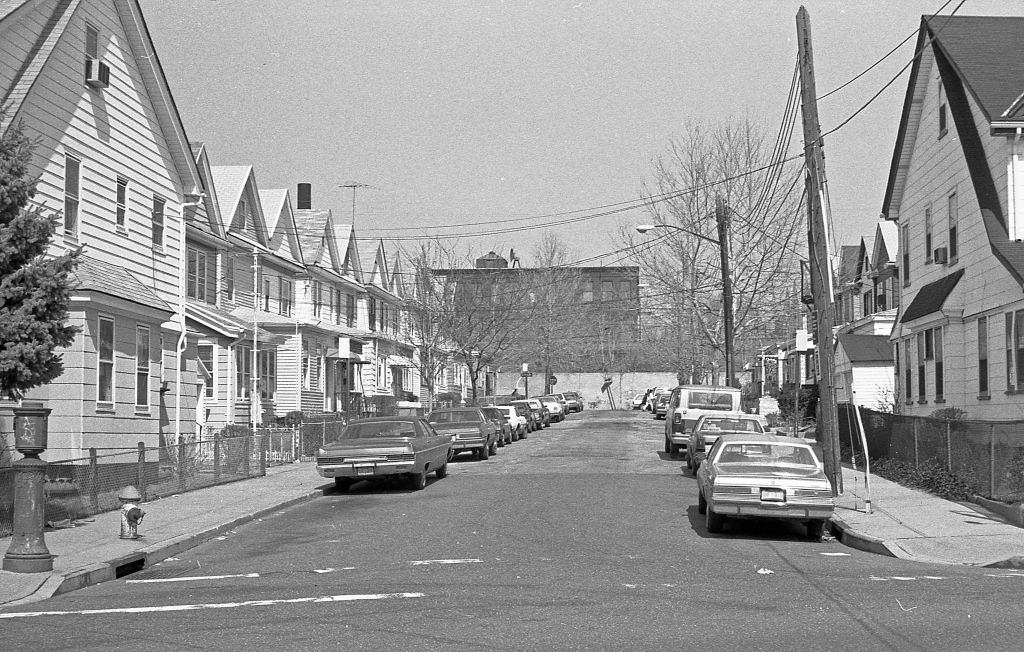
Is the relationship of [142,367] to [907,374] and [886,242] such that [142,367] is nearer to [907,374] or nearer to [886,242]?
[907,374]

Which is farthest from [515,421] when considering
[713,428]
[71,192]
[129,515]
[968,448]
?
[129,515]

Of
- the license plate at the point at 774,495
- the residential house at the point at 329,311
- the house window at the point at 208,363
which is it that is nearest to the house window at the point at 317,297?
the residential house at the point at 329,311

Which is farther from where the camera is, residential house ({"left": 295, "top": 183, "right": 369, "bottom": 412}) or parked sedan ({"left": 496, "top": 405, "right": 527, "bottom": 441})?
residential house ({"left": 295, "top": 183, "right": 369, "bottom": 412})

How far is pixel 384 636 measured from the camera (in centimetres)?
863

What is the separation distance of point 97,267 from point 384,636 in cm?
1492

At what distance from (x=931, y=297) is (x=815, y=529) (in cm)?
1336

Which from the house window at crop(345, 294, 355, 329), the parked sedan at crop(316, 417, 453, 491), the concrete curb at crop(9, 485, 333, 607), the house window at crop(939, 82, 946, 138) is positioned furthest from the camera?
the house window at crop(345, 294, 355, 329)

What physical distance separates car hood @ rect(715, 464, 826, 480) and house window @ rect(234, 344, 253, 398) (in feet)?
78.6

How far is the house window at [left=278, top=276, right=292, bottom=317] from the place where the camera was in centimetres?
4278

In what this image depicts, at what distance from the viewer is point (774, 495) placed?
14.8m

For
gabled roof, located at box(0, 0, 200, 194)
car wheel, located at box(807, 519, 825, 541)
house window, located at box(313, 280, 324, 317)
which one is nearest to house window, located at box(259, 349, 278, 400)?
house window, located at box(313, 280, 324, 317)

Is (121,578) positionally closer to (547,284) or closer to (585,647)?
(585,647)

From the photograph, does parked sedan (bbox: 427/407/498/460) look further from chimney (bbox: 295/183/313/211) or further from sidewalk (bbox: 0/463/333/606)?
chimney (bbox: 295/183/313/211)

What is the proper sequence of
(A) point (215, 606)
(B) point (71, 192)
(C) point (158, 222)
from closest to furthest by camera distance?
(A) point (215, 606)
(B) point (71, 192)
(C) point (158, 222)
